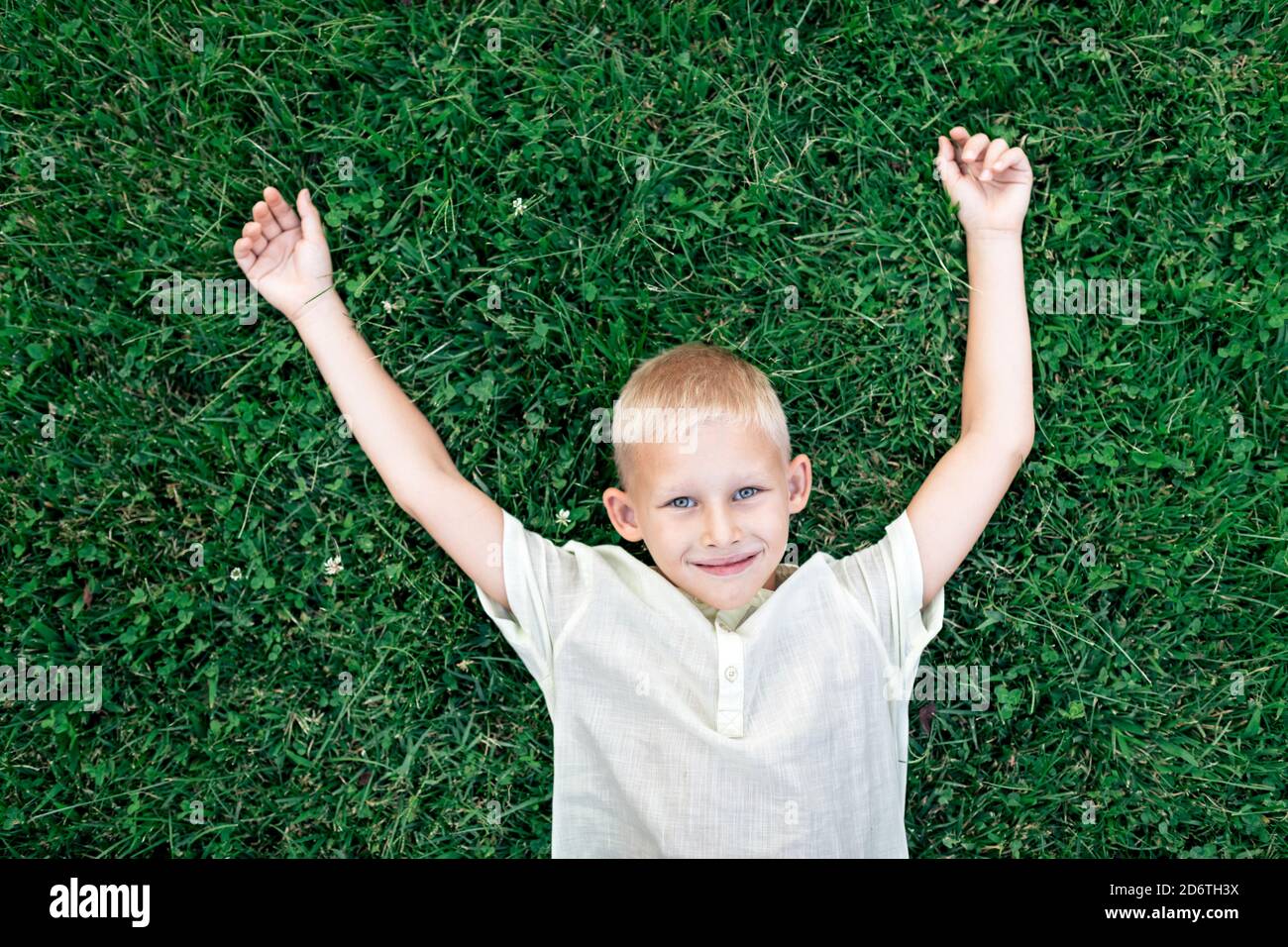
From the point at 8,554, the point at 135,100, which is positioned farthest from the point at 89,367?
the point at 135,100

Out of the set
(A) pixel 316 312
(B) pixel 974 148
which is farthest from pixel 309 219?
(B) pixel 974 148

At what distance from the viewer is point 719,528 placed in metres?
3.02

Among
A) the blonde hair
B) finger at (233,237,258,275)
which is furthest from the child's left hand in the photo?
finger at (233,237,258,275)

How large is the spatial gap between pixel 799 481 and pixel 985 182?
1311mm

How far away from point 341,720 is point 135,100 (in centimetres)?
242

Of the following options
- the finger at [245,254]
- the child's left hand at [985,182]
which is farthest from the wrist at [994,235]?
the finger at [245,254]

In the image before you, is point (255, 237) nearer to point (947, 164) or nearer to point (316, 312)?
point (316, 312)

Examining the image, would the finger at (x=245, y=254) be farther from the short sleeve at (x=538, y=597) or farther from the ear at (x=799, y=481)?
the ear at (x=799, y=481)

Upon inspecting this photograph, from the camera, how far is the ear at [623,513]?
3268mm

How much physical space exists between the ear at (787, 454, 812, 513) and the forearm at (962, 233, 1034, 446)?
592 mm

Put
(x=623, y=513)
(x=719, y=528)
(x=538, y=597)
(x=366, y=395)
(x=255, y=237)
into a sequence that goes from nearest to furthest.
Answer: (x=719, y=528) → (x=538, y=597) → (x=623, y=513) → (x=366, y=395) → (x=255, y=237)

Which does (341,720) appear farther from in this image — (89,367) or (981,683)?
(981,683)

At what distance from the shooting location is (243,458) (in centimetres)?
369

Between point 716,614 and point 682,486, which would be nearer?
point 682,486
